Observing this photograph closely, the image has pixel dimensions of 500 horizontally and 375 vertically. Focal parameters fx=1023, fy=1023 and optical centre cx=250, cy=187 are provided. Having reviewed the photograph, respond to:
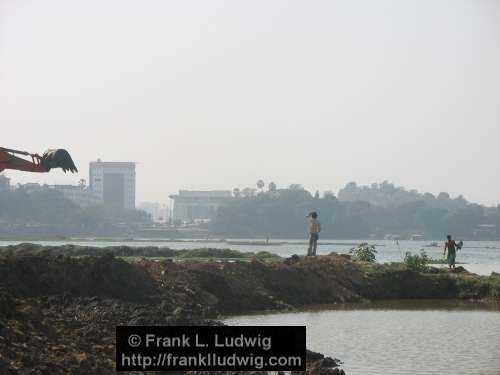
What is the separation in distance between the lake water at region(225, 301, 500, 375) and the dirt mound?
7.20 feet

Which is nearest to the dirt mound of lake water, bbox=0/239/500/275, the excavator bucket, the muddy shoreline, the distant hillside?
the muddy shoreline

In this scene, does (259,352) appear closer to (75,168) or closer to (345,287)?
(75,168)

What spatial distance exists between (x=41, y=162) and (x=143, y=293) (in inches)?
138

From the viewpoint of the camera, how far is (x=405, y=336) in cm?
1912

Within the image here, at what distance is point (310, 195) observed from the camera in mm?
174500

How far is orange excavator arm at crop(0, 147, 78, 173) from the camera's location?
68.9ft

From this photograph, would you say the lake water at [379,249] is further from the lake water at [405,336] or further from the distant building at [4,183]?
the distant building at [4,183]

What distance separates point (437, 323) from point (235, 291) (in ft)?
17.4

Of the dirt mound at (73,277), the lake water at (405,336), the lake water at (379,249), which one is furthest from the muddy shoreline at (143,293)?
the lake water at (379,249)

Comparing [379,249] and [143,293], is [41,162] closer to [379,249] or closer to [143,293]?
[143,293]

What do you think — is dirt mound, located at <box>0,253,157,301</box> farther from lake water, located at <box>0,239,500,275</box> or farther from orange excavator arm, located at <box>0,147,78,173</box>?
lake water, located at <box>0,239,500,275</box>

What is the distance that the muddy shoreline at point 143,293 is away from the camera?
13.8 meters

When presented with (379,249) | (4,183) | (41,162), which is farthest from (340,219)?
(41,162)

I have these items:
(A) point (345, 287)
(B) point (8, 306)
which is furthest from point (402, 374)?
(A) point (345, 287)
